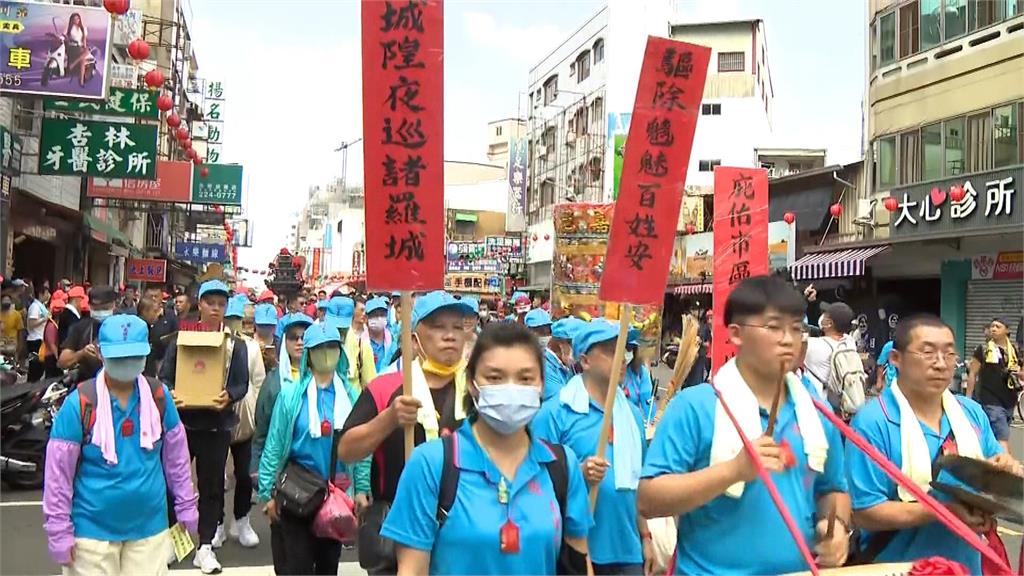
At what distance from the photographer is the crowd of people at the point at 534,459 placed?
2.53 meters

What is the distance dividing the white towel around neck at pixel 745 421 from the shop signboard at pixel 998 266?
16917 mm

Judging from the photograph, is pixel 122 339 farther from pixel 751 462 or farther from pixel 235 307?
pixel 235 307

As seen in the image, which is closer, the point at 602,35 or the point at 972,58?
the point at 972,58

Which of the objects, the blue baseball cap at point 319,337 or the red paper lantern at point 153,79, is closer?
the blue baseball cap at point 319,337

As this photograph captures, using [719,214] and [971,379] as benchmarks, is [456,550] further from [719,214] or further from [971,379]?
[971,379]

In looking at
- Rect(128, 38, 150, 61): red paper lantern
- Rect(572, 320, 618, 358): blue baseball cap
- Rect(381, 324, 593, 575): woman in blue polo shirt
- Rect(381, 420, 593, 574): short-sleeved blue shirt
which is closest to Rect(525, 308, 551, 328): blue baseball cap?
Rect(572, 320, 618, 358): blue baseball cap

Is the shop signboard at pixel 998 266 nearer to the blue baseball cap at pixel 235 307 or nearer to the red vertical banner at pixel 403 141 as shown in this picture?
the blue baseball cap at pixel 235 307

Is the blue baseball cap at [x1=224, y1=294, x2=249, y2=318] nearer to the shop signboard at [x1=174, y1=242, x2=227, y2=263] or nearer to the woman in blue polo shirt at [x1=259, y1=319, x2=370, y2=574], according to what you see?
the woman in blue polo shirt at [x1=259, y1=319, x2=370, y2=574]

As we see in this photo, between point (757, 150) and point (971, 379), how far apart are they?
964 inches

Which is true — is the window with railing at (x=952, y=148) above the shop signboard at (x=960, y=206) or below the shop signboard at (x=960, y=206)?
above

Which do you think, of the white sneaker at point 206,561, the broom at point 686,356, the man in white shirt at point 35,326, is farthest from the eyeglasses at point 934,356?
the man in white shirt at point 35,326

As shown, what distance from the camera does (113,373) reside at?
3.98 meters

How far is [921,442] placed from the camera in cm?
325

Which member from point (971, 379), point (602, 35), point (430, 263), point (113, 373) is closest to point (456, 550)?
point (430, 263)
